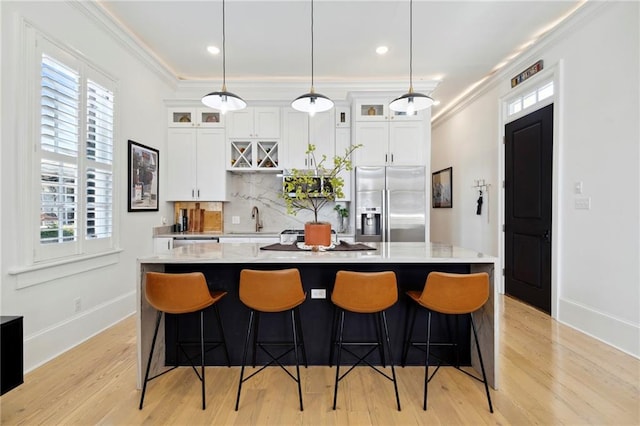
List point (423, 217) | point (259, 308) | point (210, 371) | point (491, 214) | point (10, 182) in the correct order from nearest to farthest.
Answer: point (259, 308) → point (10, 182) → point (210, 371) → point (423, 217) → point (491, 214)

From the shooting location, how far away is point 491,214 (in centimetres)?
469

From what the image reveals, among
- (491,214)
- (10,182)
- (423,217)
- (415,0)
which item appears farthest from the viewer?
(491,214)

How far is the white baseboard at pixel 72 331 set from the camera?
96.2 inches

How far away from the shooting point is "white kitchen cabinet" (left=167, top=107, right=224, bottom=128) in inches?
182

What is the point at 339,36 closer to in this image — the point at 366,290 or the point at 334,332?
the point at 366,290

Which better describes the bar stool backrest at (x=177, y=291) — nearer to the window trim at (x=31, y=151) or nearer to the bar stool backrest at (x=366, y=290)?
the bar stool backrest at (x=366, y=290)

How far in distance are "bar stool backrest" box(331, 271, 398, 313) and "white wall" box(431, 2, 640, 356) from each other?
90.6 inches

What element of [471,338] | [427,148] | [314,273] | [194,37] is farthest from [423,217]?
[194,37]

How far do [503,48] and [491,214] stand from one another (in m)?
2.26

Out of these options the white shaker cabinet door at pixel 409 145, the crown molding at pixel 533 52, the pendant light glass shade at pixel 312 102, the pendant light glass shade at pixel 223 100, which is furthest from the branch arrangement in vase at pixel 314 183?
the crown molding at pixel 533 52

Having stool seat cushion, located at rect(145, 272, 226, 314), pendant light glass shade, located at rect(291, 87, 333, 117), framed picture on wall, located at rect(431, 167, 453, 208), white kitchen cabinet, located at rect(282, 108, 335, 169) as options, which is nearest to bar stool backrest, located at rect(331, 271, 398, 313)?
stool seat cushion, located at rect(145, 272, 226, 314)

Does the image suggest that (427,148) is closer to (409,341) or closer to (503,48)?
(503,48)

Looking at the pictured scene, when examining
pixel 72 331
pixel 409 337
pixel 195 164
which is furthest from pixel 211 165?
pixel 409 337

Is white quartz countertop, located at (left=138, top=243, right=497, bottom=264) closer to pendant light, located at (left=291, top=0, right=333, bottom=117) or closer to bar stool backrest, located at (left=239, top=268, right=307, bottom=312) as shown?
bar stool backrest, located at (left=239, top=268, right=307, bottom=312)
